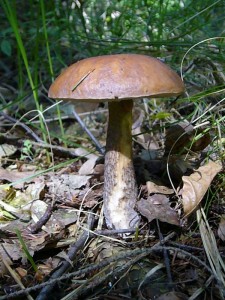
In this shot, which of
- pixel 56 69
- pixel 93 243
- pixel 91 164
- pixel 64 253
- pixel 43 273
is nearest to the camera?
pixel 43 273

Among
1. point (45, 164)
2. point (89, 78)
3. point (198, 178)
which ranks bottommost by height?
point (45, 164)

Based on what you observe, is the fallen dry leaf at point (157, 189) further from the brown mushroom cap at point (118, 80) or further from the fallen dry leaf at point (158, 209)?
the brown mushroom cap at point (118, 80)

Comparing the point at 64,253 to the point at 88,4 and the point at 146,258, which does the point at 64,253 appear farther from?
the point at 88,4

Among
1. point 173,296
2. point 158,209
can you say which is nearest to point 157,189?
point 158,209

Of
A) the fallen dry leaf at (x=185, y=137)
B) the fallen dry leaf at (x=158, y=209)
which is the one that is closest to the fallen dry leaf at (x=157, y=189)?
the fallen dry leaf at (x=158, y=209)

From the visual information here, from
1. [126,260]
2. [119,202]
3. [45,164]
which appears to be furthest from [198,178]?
[45,164]
